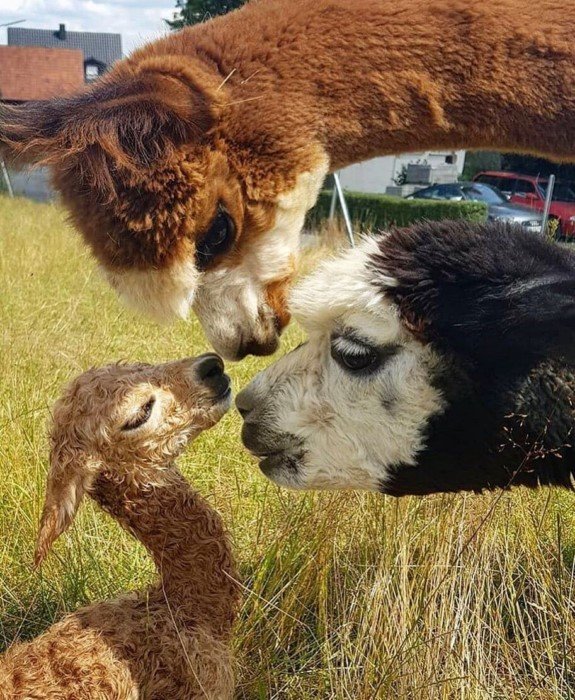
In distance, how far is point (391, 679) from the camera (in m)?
2.57

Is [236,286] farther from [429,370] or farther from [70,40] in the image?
[70,40]

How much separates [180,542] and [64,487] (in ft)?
1.33

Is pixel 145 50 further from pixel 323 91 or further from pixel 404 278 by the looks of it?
pixel 404 278

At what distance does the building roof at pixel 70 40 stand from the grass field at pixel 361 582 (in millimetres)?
69178

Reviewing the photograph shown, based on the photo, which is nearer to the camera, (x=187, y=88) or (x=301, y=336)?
(x=187, y=88)

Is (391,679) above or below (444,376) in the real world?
below

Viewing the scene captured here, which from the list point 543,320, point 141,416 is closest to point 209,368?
point 141,416

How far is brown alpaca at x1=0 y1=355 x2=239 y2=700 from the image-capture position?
2.27 m

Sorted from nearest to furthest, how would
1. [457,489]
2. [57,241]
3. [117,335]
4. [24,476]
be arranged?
[457,489] < [24,476] < [117,335] < [57,241]

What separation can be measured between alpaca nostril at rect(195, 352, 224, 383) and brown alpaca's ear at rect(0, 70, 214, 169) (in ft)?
2.13

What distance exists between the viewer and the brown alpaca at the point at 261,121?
2455 millimetres

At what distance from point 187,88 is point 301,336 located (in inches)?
185

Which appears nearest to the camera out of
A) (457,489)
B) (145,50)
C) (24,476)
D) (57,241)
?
(457,489)

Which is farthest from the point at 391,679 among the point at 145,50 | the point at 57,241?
the point at 57,241
